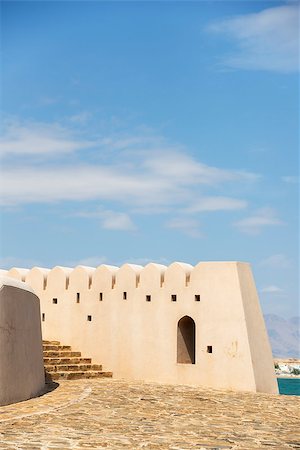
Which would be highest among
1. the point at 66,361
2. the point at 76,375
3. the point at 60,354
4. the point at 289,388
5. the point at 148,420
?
the point at 60,354

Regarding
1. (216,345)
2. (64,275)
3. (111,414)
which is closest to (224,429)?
(111,414)

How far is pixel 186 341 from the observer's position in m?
18.1

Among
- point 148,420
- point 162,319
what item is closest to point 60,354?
point 162,319

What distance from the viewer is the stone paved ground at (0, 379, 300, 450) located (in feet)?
29.2

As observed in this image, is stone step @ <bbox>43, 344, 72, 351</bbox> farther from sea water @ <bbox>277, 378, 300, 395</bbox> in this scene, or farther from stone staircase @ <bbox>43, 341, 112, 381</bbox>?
sea water @ <bbox>277, 378, 300, 395</bbox>

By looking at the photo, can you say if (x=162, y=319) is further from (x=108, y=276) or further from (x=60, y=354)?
(x=60, y=354)

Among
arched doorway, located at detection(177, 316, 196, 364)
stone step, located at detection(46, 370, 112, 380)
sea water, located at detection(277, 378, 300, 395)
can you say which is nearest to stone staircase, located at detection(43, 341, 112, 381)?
stone step, located at detection(46, 370, 112, 380)

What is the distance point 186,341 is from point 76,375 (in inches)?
115

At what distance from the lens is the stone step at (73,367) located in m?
17.3

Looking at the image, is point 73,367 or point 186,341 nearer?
point 73,367

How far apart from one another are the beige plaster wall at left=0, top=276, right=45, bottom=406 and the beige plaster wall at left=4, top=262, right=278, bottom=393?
165 inches

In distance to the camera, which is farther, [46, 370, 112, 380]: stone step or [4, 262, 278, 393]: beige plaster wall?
[46, 370, 112, 380]: stone step

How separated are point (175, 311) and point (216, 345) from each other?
1478 mm

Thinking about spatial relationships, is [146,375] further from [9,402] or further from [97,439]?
[97,439]
